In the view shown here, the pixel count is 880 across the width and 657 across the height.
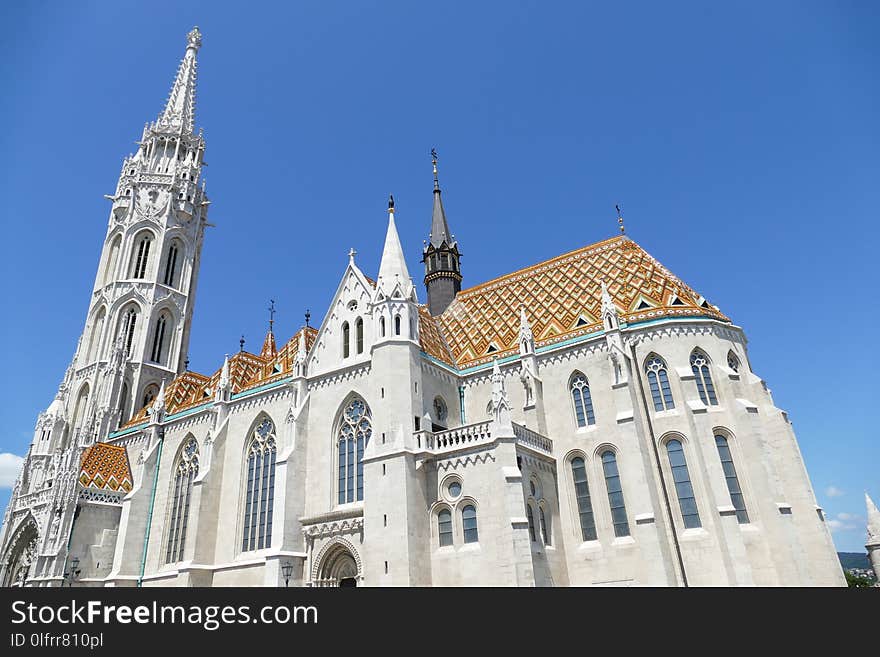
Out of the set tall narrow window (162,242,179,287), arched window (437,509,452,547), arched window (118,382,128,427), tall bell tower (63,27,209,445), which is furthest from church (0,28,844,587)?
tall narrow window (162,242,179,287)

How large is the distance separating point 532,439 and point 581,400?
11.4ft

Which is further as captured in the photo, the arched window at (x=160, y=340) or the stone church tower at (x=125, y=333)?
the arched window at (x=160, y=340)

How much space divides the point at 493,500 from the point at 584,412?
724 centimetres

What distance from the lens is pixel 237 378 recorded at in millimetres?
38375

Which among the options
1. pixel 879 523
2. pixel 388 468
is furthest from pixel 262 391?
pixel 879 523

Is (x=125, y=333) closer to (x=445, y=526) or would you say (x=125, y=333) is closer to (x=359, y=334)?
(x=359, y=334)

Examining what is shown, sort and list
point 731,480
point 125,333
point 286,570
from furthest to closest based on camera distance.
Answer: point 125,333 < point 286,570 < point 731,480

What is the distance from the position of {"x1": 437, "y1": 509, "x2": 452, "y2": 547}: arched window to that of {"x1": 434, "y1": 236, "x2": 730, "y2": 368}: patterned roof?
9129 mm

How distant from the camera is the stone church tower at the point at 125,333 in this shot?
118 ft

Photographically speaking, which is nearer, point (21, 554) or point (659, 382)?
point (659, 382)

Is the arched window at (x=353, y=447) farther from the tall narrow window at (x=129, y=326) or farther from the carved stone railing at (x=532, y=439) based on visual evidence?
the tall narrow window at (x=129, y=326)

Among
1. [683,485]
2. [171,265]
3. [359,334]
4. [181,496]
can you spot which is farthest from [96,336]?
[683,485]

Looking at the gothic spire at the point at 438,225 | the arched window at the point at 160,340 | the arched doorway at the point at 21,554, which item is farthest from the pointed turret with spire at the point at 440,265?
the arched doorway at the point at 21,554

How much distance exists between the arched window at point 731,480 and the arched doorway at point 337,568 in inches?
664
